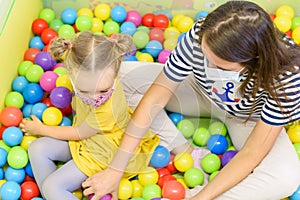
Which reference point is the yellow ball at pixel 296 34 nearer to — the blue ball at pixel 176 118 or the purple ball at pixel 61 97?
the blue ball at pixel 176 118

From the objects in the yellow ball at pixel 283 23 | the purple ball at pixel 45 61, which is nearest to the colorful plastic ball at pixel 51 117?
the purple ball at pixel 45 61

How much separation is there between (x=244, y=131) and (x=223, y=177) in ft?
0.57

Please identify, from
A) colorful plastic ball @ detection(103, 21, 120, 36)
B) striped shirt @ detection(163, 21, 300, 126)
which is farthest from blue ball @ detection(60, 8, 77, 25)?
striped shirt @ detection(163, 21, 300, 126)

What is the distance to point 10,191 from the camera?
117 cm

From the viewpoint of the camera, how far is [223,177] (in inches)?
43.6

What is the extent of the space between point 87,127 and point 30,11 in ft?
1.80

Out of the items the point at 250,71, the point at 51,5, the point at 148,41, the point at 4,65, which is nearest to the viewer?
the point at 250,71

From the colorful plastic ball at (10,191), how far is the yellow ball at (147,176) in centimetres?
29

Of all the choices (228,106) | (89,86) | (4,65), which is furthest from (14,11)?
(228,106)

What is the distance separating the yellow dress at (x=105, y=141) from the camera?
1.12m

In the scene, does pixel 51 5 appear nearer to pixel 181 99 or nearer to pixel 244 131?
pixel 181 99

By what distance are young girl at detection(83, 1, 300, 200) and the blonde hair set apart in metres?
0.14

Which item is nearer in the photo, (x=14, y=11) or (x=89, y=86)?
(x=89, y=86)

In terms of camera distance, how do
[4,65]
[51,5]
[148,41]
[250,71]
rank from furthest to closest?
[51,5], [148,41], [4,65], [250,71]
